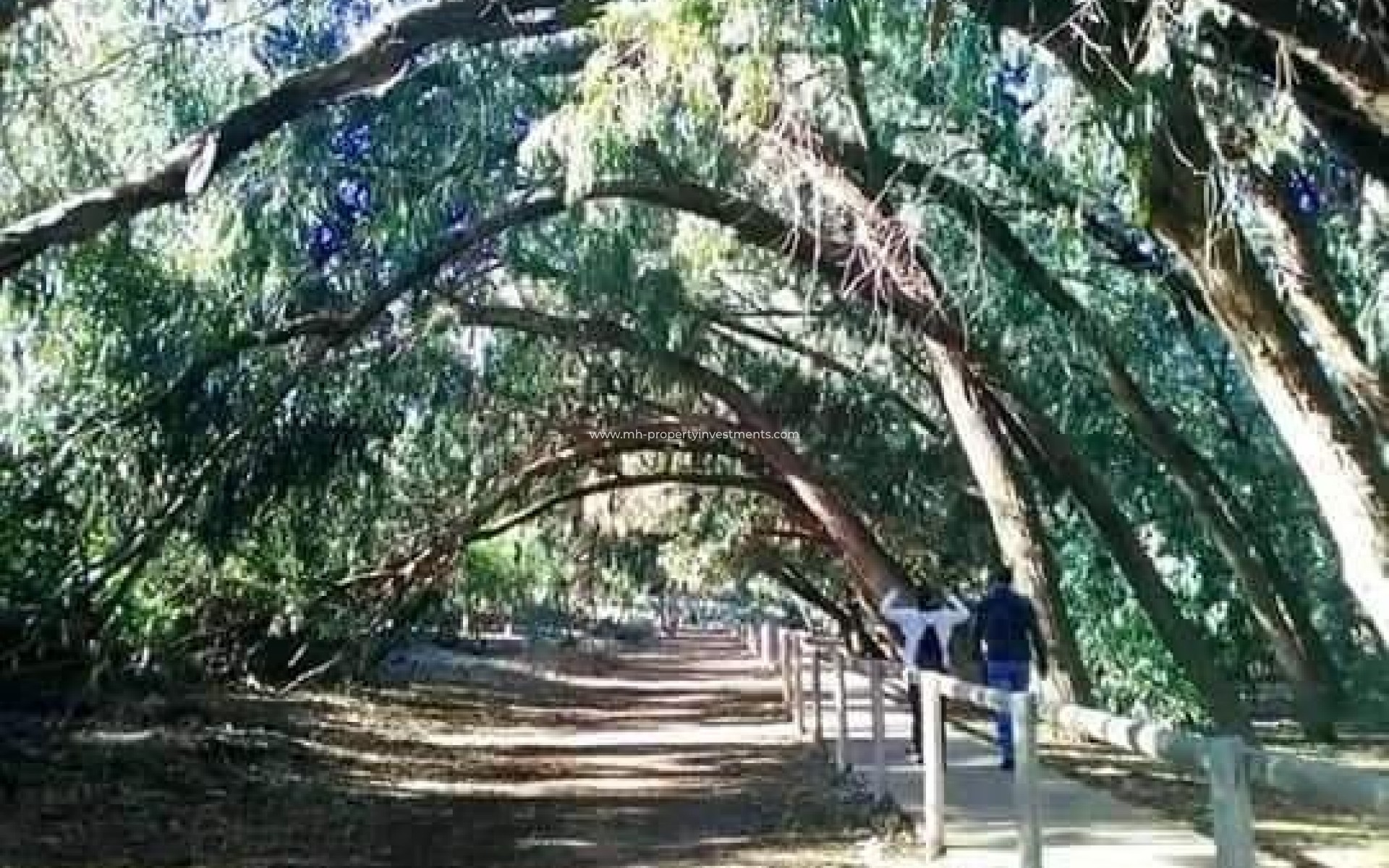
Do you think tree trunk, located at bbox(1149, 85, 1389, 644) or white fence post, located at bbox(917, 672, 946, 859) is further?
white fence post, located at bbox(917, 672, 946, 859)

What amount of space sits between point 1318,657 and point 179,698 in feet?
47.0

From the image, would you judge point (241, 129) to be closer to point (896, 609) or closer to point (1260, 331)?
point (1260, 331)

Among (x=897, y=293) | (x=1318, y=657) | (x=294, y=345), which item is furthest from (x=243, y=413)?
(x=1318, y=657)

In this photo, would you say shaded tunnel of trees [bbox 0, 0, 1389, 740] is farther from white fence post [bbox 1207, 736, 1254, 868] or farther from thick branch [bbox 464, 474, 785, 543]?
white fence post [bbox 1207, 736, 1254, 868]

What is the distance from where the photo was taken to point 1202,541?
2508 centimetres

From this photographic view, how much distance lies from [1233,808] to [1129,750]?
130 inches

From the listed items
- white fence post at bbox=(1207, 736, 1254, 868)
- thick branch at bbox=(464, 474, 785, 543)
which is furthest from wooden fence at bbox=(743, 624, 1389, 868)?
thick branch at bbox=(464, 474, 785, 543)

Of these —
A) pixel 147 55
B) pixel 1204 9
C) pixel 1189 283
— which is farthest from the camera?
pixel 1189 283

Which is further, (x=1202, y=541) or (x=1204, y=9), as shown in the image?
(x=1202, y=541)

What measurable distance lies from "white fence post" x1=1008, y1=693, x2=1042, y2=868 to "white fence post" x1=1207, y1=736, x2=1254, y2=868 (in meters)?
3.36

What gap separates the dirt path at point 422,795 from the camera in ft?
47.0

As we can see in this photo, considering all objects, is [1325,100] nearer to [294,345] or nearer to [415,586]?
[294,345]

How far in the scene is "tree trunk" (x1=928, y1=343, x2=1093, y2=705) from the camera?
750 inches

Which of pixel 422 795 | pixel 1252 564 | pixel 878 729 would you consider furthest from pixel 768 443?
pixel 878 729
